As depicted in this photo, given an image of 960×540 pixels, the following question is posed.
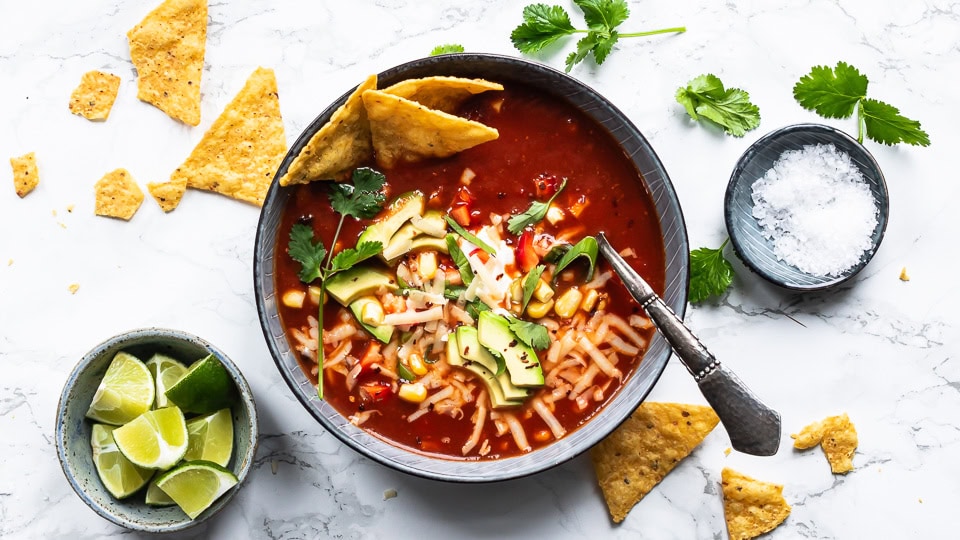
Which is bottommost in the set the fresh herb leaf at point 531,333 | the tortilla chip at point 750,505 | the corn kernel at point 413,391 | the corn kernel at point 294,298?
the tortilla chip at point 750,505

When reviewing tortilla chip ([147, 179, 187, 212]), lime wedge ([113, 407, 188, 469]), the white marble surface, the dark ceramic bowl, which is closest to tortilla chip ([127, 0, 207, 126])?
the white marble surface

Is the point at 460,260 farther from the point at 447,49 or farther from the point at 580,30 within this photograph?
the point at 580,30

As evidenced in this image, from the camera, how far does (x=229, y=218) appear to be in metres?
3.70

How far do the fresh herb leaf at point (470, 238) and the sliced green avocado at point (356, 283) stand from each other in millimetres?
326

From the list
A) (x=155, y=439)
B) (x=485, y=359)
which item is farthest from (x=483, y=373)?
(x=155, y=439)

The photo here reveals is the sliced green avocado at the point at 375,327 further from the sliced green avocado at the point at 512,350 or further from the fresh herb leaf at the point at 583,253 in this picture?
the fresh herb leaf at the point at 583,253

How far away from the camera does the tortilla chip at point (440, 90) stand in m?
3.18

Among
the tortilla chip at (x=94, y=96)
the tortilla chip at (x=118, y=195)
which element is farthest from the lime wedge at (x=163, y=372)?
the tortilla chip at (x=94, y=96)

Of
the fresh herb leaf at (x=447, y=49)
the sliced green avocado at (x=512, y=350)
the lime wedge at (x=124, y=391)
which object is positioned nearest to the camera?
the sliced green avocado at (x=512, y=350)

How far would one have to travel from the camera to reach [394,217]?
331 centimetres

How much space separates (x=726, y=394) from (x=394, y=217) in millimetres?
1378

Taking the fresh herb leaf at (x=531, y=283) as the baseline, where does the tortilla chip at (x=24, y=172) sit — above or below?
above

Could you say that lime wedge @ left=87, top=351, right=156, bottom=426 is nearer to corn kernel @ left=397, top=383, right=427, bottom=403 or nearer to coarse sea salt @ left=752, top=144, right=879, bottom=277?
corn kernel @ left=397, top=383, right=427, bottom=403

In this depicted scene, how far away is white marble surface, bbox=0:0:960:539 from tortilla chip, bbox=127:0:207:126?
8 centimetres
